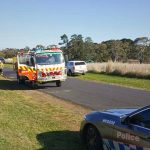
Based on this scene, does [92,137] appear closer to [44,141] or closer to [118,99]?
[44,141]

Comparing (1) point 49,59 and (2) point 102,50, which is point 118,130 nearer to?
(1) point 49,59

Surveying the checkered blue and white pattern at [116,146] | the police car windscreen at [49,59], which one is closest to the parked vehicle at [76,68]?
the police car windscreen at [49,59]

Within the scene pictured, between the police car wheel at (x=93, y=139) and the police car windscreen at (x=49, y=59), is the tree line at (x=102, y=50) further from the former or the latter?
the police car wheel at (x=93, y=139)

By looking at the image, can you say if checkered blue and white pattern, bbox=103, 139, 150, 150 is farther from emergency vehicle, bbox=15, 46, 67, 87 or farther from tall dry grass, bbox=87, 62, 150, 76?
tall dry grass, bbox=87, 62, 150, 76

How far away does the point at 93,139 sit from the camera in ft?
26.3

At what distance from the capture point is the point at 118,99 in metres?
18.5

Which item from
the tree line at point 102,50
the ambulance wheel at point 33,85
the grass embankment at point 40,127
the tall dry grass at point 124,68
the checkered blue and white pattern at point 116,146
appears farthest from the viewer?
the tree line at point 102,50

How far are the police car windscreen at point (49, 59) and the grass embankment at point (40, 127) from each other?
9.68 m

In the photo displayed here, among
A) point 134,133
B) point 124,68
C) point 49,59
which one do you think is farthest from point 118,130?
point 124,68

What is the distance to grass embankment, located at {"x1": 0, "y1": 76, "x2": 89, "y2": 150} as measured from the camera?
8.99m

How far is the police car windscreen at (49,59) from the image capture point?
83.7ft

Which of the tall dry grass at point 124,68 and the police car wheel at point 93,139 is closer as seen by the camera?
the police car wheel at point 93,139

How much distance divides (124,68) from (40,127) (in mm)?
29739

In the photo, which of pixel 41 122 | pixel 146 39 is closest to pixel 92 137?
pixel 41 122
